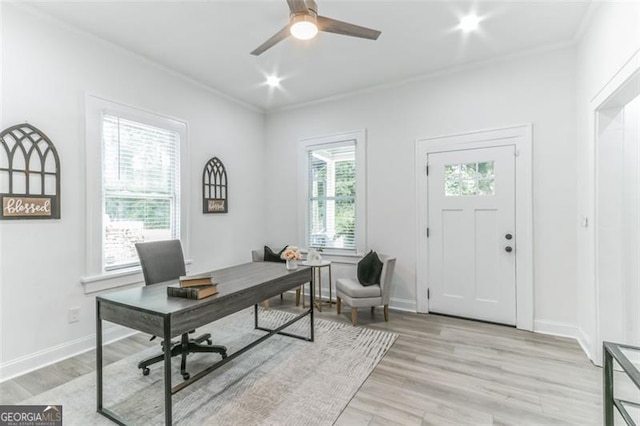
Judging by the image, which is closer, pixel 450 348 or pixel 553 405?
pixel 553 405

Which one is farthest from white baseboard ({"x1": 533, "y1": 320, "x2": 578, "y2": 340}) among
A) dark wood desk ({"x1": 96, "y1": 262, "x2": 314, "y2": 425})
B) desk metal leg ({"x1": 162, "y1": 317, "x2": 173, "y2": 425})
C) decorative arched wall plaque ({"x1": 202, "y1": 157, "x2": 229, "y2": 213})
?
decorative arched wall plaque ({"x1": 202, "y1": 157, "x2": 229, "y2": 213})

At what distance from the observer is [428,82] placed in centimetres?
383

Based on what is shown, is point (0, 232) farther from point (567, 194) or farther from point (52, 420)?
point (567, 194)

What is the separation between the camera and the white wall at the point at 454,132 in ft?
10.3

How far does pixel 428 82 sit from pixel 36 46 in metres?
3.96

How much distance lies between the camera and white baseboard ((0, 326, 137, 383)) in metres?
2.39

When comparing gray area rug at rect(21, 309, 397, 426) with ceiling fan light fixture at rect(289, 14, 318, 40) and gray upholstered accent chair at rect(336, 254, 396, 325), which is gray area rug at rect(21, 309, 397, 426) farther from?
ceiling fan light fixture at rect(289, 14, 318, 40)

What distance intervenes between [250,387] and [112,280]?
6.15 feet

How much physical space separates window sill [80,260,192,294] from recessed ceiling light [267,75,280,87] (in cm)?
273

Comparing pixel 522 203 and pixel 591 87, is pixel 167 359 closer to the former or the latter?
pixel 522 203

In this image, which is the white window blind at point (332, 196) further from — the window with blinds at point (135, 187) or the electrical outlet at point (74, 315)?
the electrical outlet at point (74, 315)

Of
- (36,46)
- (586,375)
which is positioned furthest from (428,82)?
(36,46)

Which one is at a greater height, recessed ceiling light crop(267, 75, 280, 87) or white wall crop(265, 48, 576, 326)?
A: recessed ceiling light crop(267, 75, 280, 87)

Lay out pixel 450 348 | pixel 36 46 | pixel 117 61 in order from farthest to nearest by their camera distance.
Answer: pixel 117 61 < pixel 450 348 < pixel 36 46
